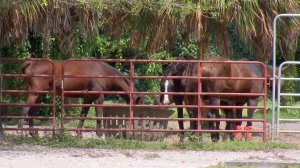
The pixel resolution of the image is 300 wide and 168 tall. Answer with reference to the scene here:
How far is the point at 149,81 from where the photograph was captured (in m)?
17.0

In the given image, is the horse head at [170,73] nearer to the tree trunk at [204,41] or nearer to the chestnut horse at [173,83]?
the chestnut horse at [173,83]

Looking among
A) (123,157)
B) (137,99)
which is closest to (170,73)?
(137,99)

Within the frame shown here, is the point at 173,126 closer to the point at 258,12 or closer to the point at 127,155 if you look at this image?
the point at 258,12

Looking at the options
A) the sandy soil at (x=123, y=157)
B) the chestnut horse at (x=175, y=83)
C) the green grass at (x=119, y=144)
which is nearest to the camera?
the sandy soil at (x=123, y=157)

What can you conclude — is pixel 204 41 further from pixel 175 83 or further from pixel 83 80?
pixel 83 80

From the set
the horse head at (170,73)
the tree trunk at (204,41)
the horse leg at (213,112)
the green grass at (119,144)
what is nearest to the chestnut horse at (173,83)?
the horse head at (170,73)

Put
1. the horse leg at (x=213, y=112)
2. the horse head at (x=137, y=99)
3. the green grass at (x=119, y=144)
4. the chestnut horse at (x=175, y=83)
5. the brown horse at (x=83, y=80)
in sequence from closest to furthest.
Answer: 1. the green grass at (x=119, y=144)
2. the horse leg at (x=213, y=112)
3. the chestnut horse at (x=175, y=83)
4. the brown horse at (x=83, y=80)
5. the horse head at (x=137, y=99)

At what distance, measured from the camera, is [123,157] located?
21.7ft

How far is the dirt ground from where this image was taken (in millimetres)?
6062

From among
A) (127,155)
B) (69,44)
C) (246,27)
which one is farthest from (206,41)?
(127,155)

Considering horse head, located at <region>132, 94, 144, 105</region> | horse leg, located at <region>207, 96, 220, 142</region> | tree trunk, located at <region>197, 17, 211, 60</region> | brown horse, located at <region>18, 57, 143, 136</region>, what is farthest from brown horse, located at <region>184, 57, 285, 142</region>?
brown horse, located at <region>18, 57, 143, 136</region>

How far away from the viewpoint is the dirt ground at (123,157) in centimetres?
606

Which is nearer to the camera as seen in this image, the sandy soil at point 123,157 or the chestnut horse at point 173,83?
the sandy soil at point 123,157

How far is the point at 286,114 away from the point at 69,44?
22.9 feet
